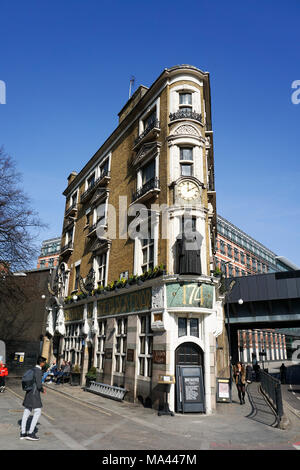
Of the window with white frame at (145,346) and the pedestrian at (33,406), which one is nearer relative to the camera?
the pedestrian at (33,406)

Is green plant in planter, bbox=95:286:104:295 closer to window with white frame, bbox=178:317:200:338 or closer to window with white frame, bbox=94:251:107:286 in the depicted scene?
window with white frame, bbox=94:251:107:286

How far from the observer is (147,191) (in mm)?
19016

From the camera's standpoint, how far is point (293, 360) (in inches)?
3199

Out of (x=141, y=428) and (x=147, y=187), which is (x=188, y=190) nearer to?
(x=147, y=187)

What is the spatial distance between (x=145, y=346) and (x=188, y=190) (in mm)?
8489

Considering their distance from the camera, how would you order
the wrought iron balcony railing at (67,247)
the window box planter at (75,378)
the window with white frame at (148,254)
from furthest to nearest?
the wrought iron balcony railing at (67,247) → the window box planter at (75,378) → the window with white frame at (148,254)

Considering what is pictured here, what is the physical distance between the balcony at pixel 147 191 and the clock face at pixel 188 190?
1.45m

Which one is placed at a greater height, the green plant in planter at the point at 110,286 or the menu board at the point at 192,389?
the green plant in planter at the point at 110,286

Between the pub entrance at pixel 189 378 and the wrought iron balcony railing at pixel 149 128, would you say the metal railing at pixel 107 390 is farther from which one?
the wrought iron balcony railing at pixel 149 128

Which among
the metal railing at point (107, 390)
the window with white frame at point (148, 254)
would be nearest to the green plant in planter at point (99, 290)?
the window with white frame at point (148, 254)

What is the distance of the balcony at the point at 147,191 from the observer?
60.7ft
